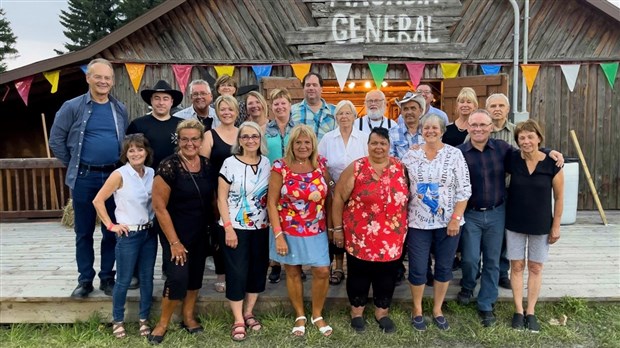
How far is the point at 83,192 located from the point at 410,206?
8.10ft

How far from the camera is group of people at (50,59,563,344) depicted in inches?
115

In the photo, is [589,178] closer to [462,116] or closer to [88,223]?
[462,116]

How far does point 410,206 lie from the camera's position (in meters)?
3.05

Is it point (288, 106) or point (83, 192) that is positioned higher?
point (288, 106)

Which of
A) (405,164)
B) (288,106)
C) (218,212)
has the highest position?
(288,106)

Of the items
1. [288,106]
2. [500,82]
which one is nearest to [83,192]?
[288,106]

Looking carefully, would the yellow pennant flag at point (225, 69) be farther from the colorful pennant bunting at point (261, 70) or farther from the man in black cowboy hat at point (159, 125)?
the man in black cowboy hat at point (159, 125)

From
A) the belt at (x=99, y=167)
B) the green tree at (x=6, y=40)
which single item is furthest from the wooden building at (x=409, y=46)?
the green tree at (x=6, y=40)

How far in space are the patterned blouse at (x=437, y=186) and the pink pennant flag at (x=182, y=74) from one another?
15.4ft

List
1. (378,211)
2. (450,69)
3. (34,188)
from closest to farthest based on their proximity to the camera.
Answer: (378,211), (34,188), (450,69)

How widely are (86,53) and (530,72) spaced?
270 inches

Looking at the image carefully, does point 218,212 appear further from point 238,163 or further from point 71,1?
point 71,1

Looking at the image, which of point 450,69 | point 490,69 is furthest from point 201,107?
point 490,69

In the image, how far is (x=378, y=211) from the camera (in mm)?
2895
